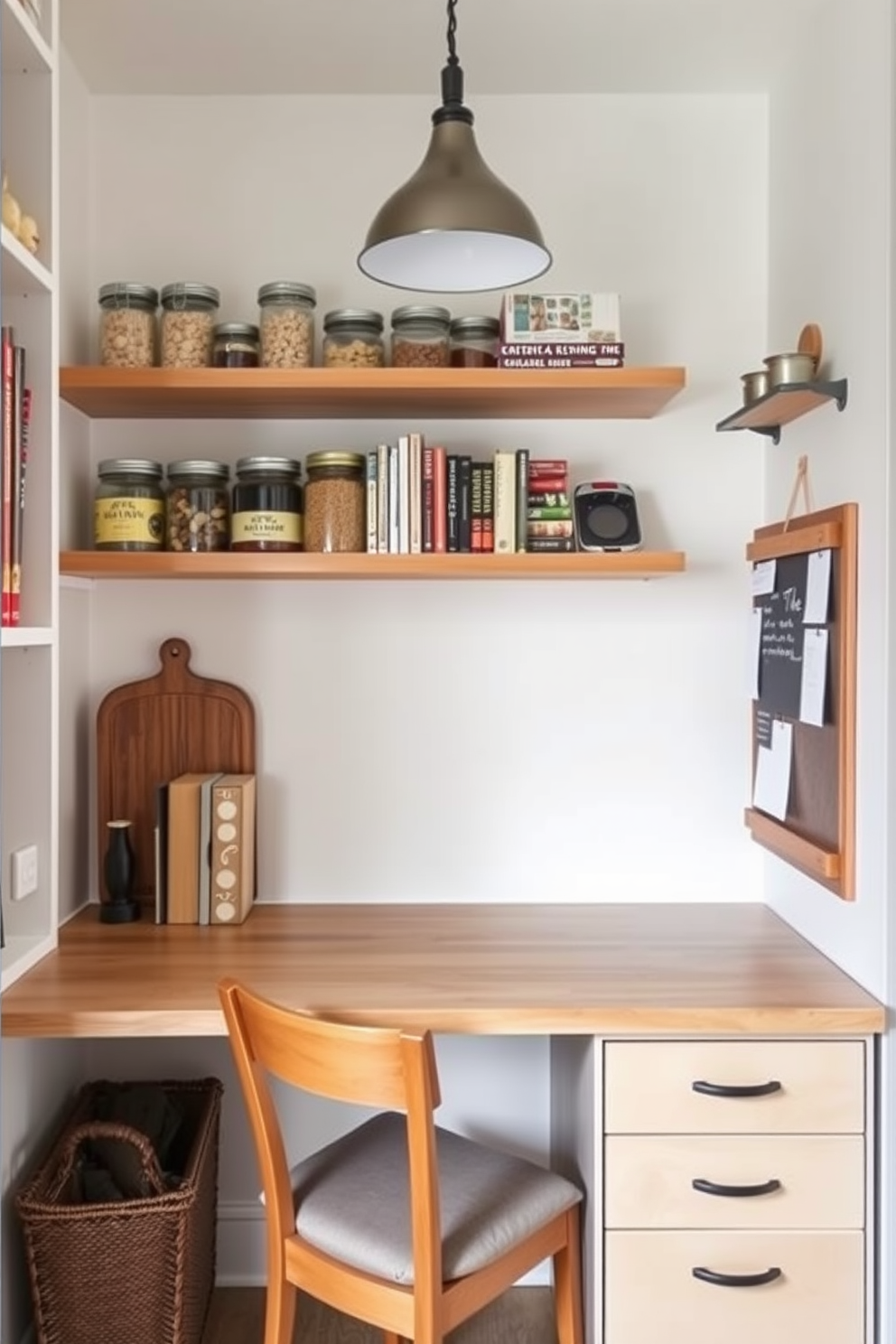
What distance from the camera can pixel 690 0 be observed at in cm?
Answer: 189

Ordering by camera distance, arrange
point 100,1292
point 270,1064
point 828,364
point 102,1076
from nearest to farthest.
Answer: point 270,1064
point 100,1292
point 828,364
point 102,1076

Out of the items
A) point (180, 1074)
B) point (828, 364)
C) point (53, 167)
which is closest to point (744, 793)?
point (828, 364)

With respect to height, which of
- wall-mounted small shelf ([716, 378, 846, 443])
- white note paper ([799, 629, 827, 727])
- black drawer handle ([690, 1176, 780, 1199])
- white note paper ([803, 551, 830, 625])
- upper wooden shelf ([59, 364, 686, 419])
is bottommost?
black drawer handle ([690, 1176, 780, 1199])

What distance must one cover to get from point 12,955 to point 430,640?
100cm

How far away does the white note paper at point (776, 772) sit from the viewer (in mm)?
1966

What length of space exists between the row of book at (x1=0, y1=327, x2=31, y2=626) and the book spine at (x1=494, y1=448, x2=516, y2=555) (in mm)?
838

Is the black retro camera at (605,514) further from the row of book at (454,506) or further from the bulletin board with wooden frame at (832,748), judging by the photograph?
the bulletin board with wooden frame at (832,748)

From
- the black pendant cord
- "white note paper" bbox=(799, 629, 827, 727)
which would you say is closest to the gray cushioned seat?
"white note paper" bbox=(799, 629, 827, 727)

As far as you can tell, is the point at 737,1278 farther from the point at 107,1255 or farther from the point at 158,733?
the point at 158,733

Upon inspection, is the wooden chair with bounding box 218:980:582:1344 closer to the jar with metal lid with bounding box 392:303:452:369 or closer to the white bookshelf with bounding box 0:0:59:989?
the white bookshelf with bounding box 0:0:59:989

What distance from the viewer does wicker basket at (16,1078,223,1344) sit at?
1688 millimetres

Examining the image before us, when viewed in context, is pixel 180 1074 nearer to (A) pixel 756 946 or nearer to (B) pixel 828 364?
(A) pixel 756 946

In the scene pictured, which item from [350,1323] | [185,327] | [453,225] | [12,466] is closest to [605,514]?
[453,225]

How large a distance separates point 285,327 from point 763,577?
1047 millimetres
